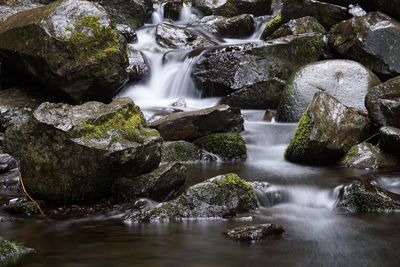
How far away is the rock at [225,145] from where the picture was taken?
29.4ft

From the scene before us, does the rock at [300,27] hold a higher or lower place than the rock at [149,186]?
higher

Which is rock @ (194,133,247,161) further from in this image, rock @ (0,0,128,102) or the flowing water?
rock @ (0,0,128,102)

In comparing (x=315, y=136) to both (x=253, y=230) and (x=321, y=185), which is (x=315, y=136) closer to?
(x=321, y=185)

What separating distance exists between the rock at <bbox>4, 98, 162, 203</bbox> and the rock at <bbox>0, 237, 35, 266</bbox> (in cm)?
153

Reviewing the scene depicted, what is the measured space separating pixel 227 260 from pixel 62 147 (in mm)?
2474

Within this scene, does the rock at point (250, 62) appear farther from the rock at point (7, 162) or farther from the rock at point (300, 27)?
the rock at point (7, 162)

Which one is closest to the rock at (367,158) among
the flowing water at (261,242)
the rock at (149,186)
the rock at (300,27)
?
the flowing water at (261,242)

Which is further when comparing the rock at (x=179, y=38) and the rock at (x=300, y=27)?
the rock at (x=179, y=38)

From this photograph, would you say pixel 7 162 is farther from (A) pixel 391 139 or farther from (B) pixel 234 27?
(B) pixel 234 27

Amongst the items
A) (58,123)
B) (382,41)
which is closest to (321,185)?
(58,123)

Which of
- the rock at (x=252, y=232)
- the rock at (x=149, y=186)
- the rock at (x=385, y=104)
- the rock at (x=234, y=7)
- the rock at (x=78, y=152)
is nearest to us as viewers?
the rock at (x=252, y=232)

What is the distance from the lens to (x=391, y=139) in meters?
8.34

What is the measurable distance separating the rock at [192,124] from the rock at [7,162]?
2632 millimetres

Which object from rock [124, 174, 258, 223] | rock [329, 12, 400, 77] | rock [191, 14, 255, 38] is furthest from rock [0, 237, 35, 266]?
rock [191, 14, 255, 38]
